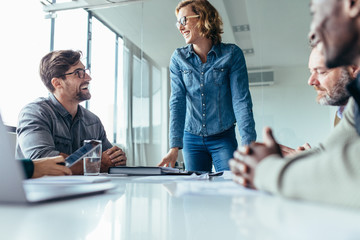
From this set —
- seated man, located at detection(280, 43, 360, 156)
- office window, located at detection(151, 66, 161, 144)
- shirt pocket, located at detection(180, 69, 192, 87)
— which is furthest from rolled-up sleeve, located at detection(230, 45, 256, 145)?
office window, located at detection(151, 66, 161, 144)

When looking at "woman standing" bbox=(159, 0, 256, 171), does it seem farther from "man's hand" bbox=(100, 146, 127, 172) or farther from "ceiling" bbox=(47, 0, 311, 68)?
"ceiling" bbox=(47, 0, 311, 68)

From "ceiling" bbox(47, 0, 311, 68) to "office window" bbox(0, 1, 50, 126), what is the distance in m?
1.31

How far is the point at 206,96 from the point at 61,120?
890 mm

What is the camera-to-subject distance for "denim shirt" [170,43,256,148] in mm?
1949

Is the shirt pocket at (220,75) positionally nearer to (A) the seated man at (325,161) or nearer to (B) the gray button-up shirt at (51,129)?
(B) the gray button-up shirt at (51,129)

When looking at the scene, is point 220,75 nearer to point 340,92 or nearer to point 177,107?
point 177,107

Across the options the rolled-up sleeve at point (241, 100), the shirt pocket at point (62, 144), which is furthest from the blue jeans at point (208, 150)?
the shirt pocket at point (62, 144)

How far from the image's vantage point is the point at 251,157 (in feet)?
1.79

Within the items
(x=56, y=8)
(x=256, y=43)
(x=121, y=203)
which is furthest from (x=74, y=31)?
(x=121, y=203)

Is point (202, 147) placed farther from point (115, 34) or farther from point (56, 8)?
point (115, 34)

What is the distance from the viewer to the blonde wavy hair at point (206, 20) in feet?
6.79

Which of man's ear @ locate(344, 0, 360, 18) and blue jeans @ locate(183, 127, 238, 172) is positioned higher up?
man's ear @ locate(344, 0, 360, 18)

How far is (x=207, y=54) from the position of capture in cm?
208

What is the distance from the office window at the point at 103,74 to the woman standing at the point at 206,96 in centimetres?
290
